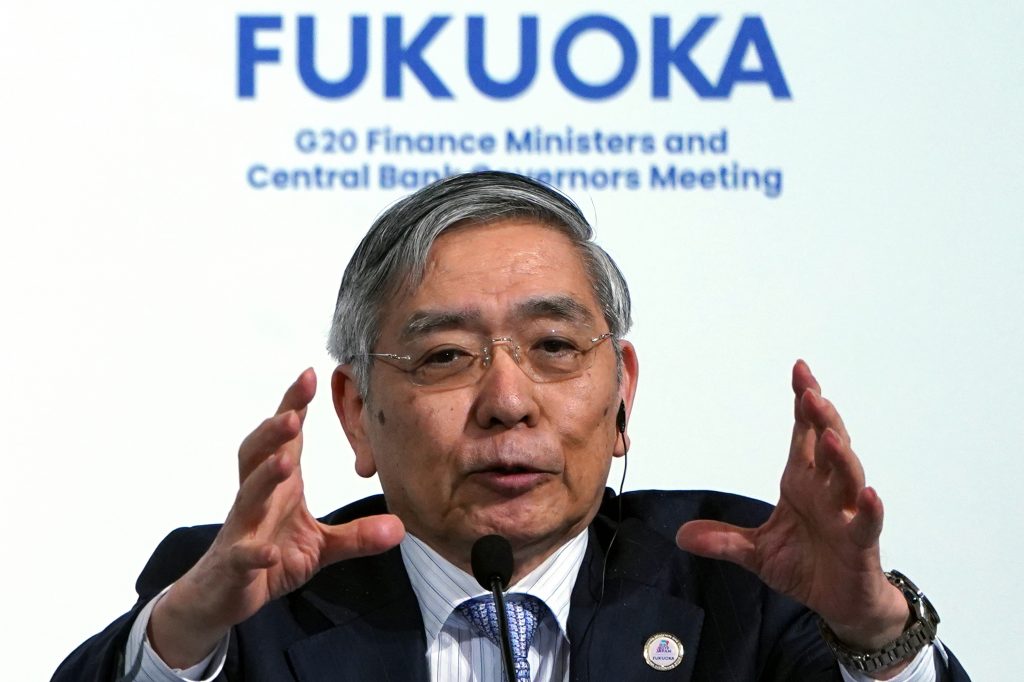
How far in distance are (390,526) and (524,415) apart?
0.38m

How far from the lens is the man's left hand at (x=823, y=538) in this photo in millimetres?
1892

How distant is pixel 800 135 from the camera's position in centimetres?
335

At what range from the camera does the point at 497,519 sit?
2.30m

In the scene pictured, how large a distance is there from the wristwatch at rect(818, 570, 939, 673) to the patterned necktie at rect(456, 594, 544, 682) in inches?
20.6

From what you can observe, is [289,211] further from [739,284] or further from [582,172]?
[739,284]

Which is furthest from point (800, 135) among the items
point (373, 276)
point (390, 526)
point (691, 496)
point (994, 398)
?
point (390, 526)

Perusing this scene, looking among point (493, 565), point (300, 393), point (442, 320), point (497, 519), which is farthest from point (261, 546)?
point (442, 320)

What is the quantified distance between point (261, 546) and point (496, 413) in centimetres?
51

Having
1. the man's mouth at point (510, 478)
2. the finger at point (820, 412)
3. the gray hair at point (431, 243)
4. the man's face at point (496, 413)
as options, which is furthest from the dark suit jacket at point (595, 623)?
the finger at point (820, 412)

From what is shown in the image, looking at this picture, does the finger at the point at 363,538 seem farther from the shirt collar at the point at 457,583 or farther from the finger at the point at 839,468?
the finger at the point at 839,468

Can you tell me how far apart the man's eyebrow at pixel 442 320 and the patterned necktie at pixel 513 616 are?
0.45 m

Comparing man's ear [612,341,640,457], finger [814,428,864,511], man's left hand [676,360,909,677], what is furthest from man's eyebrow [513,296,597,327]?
finger [814,428,864,511]

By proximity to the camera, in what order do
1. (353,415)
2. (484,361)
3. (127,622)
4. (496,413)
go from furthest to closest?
(353,415), (484,361), (496,413), (127,622)

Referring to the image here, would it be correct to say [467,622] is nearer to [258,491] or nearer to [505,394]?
[505,394]
